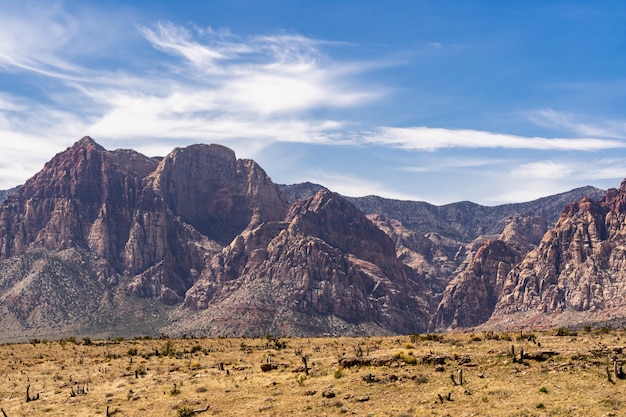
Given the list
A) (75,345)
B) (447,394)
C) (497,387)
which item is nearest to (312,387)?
(447,394)

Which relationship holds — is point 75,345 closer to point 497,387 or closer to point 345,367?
point 345,367

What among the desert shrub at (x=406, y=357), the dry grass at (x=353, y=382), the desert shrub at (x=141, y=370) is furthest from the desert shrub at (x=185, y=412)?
the desert shrub at (x=141, y=370)

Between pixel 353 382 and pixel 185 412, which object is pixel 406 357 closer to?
pixel 353 382

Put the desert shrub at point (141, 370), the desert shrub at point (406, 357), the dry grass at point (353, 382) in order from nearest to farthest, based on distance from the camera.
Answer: the dry grass at point (353, 382) < the desert shrub at point (406, 357) < the desert shrub at point (141, 370)

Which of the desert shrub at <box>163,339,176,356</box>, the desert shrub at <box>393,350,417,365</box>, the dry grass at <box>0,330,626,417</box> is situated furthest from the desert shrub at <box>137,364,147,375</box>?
the desert shrub at <box>393,350,417,365</box>

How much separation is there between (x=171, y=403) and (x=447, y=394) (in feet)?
63.2

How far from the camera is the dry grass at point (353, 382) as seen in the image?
116 feet

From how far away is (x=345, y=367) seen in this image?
4584 cm

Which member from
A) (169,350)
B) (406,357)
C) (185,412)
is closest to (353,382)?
(406,357)

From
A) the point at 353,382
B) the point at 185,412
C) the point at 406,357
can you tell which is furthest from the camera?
the point at 406,357

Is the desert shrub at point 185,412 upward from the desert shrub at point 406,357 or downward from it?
downward

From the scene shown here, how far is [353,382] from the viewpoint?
137 ft

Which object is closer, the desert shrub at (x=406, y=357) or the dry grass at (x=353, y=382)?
the dry grass at (x=353, y=382)

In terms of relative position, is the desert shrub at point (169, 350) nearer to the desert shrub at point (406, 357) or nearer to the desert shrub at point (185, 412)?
the desert shrub at point (185, 412)
